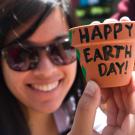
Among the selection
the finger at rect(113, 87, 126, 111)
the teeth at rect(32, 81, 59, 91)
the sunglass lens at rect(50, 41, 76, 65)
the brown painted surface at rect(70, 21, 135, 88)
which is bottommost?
the teeth at rect(32, 81, 59, 91)

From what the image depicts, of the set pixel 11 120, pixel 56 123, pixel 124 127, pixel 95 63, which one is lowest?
pixel 56 123

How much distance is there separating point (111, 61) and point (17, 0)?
832 mm

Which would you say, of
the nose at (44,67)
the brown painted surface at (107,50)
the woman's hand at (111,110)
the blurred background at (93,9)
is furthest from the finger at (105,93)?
the blurred background at (93,9)

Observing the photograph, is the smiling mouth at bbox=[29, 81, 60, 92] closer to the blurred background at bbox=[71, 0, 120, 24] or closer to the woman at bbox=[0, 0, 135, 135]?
the woman at bbox=[0, 0, 135, 135]

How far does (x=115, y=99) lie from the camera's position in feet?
4.23

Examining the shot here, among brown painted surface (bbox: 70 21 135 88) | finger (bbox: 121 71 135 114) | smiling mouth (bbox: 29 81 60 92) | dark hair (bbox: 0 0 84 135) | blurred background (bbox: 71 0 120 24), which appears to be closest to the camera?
brown painted surface (bbox: 70 21 135 88)

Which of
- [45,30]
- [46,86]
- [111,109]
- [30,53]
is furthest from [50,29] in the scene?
[111,109]

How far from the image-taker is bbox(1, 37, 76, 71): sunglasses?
1825 millimetres

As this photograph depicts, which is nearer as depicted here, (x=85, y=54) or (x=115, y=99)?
(x=85, y=54)

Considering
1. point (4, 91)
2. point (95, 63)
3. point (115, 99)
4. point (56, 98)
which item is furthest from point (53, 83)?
point (95, 63)

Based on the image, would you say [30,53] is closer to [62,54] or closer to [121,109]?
[62,54]

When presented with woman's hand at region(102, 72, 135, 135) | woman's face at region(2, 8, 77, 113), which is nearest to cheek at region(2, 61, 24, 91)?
woman's face at region(2, 8, 77, 113)

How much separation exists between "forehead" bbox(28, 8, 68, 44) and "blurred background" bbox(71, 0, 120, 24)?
11.7 ft

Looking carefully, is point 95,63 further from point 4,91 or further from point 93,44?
point 4,91
